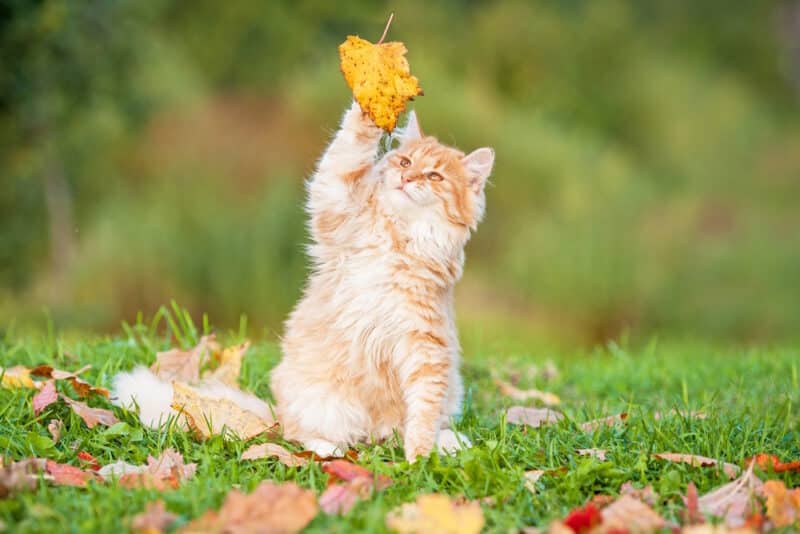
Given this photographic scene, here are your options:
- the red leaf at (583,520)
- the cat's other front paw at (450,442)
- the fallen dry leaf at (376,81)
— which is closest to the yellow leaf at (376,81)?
the fallen dry leaf at (376,81)

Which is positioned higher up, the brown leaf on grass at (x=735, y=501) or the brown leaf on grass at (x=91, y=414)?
the brown leaf on grass at (x=735, y=501)

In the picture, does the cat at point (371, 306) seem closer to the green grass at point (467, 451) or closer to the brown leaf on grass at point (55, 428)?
the green grass at point (467, 451)

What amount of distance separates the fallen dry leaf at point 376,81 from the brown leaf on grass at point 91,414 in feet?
4.58

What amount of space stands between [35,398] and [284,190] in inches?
263

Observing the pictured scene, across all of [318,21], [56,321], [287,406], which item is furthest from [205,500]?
[318,21]

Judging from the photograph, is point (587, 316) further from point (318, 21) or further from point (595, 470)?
point (595, 470)

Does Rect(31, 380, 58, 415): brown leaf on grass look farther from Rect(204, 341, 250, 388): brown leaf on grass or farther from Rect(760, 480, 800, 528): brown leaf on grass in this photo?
Rect(760, 480, 800, 528): brown leaf on grass

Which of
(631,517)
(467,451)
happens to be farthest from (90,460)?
(631,517)

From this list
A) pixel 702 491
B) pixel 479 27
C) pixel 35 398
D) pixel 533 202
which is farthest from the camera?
pixel 479 27

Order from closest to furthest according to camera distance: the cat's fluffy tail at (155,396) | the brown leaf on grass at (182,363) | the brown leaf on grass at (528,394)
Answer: the cat's fluffy tail at (155,396), the brown leaf on grass at (182,363), the brown leaf on grass at (528,394)

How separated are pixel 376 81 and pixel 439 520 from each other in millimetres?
1633

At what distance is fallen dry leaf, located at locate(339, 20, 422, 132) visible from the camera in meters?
3.21

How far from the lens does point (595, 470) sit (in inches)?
105

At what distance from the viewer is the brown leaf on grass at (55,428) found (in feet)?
9.82
